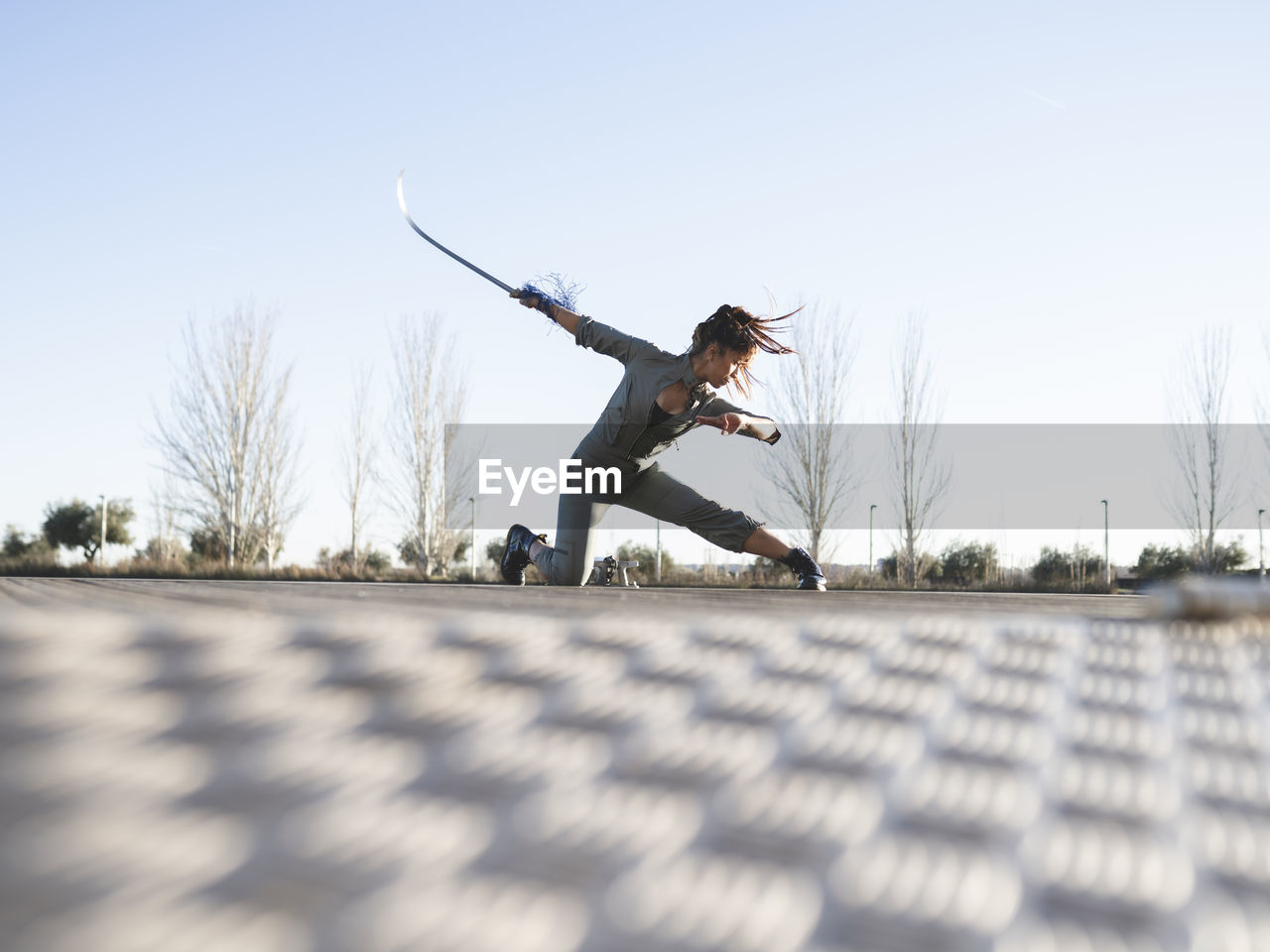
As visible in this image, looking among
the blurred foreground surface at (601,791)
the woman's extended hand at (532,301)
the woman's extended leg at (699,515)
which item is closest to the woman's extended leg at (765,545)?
the woman's extended leg at (699,515)

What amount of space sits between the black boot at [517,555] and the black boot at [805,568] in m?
1.02

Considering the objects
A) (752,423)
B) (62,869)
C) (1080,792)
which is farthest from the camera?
(752,423)

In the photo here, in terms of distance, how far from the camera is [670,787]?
25 centimetres

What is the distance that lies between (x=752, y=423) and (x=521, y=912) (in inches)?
105

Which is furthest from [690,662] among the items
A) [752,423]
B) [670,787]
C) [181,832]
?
[752,423]

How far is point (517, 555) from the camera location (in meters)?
3.63

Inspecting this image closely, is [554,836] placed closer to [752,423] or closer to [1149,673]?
[1149,673]

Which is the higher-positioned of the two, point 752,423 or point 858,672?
point 752,423

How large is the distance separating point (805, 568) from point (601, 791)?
290cm

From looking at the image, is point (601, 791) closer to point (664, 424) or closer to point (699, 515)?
point (664, 424)

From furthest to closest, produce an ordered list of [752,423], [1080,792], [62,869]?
[752,423]
[1080,792]
[62,869]

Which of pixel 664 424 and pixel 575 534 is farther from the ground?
pixel 664 424

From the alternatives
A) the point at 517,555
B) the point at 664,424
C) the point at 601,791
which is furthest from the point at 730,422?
the point at 601,791

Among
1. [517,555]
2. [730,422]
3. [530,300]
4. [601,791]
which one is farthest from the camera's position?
[517,555]
